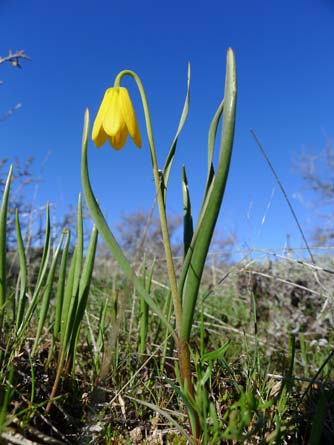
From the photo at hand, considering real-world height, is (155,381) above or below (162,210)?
below

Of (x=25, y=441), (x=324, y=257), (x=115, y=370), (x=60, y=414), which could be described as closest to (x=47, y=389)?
(x=60, y=414)

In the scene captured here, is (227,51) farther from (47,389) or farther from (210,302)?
(210,302)

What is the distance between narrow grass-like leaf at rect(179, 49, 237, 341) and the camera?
0.77 meters

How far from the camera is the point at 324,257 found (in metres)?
2.87

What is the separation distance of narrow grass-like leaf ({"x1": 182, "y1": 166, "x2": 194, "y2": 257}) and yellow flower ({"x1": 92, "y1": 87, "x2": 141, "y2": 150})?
18 cm

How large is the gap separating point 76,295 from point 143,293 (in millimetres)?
316

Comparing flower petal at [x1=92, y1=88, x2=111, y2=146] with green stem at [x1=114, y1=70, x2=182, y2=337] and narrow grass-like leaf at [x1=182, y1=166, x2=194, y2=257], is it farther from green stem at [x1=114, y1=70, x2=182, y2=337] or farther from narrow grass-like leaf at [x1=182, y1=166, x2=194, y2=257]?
narrow grass-like leaf at [x1=182, y1=166, x2=194, y2=257]


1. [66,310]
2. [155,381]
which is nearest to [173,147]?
[66,310]

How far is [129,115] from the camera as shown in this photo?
39.1 inches

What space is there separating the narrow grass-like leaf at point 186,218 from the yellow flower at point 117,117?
18cm

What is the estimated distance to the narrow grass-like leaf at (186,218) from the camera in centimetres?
99

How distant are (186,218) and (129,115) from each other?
29 centimetres

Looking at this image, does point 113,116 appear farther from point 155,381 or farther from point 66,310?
point 155,381

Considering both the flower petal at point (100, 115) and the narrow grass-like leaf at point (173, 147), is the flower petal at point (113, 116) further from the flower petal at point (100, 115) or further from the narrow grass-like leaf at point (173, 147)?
the narrow grass-like leaf at point (173, 147)
